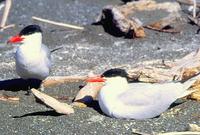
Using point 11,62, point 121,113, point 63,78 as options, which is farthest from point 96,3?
point 121,113

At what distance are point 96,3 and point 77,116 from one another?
5558 mm

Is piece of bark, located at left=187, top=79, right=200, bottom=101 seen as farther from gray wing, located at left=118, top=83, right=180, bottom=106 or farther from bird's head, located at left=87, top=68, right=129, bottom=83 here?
bird's head, located at left=87, top=68, right=129, bottom=83

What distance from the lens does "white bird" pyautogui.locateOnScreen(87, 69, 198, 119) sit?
253 inches

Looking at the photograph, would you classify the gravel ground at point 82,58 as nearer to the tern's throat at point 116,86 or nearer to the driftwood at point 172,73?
the tern's throat at point 116,86

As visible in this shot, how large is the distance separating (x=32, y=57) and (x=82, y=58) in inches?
67.6

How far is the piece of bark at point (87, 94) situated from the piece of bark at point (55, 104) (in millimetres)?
310

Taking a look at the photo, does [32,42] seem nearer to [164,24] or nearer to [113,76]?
[113,76]

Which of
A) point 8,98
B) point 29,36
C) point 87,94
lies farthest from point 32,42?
point 87,94

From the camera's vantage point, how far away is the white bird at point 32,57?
295 inches

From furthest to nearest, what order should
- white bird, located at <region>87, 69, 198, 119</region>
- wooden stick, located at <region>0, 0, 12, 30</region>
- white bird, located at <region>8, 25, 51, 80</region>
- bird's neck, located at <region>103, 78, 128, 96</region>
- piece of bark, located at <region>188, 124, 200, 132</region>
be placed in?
wooden stick, located at <region>0, 0, 12, 30</region>, white bird, located at <region>8, 25, 51, 80</region>, bird's neck, located at <region>103, 78, 128, 96</region>, white bird, located at <region>87, 69, 198, 119</region>, piece of bark, located at <region>188, 124, 200, 132</region>

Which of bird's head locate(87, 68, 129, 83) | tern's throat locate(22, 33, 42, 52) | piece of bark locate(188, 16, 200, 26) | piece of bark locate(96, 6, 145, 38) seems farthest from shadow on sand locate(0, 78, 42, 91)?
piece of bark locate(188, 16, 200, 26)

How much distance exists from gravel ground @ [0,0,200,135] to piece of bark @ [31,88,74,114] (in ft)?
0.22

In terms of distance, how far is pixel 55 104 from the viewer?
6602 millimetres

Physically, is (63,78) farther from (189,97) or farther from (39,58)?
(189,97)
